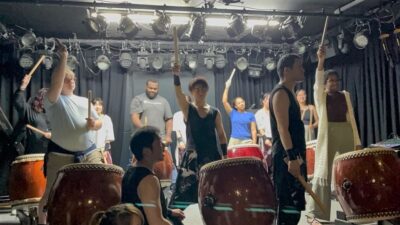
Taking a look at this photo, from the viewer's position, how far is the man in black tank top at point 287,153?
9.37ft

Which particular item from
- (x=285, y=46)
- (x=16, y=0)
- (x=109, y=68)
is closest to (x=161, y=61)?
(x=109, y=68)

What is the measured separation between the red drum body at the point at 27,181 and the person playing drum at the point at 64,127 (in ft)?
2.01

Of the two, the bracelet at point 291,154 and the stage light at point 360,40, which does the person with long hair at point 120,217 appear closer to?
the bracelet at point 291,154

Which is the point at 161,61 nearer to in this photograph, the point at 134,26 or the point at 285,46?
the point at 134,26

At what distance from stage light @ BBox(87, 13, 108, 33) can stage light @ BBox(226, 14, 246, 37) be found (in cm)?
162

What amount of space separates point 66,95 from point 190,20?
10.1 ft

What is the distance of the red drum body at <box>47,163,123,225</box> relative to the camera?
2.56m

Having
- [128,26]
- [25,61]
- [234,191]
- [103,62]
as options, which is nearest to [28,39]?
[25,61]

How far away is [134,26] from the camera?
19.6ft

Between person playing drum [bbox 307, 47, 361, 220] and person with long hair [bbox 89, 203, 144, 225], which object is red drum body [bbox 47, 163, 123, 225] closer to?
person with long hair [bbox 89, 203, 144, 225]

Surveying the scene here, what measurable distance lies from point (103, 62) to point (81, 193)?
4.88 m

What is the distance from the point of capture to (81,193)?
8.46 ft

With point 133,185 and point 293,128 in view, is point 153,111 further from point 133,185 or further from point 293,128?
point 133,185

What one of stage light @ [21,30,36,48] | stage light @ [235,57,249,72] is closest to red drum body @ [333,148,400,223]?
stage light @ [235,57,249,72]
